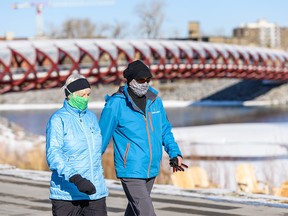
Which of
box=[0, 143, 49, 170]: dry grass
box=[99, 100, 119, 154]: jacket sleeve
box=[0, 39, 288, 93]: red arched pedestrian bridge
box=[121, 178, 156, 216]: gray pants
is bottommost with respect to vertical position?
box=[0, 39, 288, 93]: red arched pedestrian bridge

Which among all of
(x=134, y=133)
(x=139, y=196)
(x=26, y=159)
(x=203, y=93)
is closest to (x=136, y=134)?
(x=134, y=133)

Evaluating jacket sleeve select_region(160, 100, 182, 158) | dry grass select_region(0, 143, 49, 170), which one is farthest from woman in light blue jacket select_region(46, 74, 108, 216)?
dry grass select_region(0, 143, 49, 170)

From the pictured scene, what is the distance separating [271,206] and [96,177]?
4.13 meters

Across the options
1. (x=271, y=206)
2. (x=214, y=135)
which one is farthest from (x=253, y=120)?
(x=271, y=206)

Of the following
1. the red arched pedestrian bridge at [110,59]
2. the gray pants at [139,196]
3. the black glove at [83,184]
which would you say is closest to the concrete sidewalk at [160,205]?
the gray pants at [139,196]

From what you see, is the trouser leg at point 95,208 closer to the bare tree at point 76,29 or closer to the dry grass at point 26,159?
the dry grass at point 26,159

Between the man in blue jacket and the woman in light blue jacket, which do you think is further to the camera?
the man in blue jacket

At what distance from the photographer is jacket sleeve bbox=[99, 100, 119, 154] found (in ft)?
22.8

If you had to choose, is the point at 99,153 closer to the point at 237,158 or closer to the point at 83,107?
the point at 83,107

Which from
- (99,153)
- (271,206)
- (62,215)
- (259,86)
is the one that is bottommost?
(259,86)

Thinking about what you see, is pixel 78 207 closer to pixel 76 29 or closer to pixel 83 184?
pixel 83 184

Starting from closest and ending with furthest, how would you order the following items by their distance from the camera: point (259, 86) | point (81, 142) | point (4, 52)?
point (81, 142), point (4, 52), point (259, 86)

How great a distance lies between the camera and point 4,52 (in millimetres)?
51688

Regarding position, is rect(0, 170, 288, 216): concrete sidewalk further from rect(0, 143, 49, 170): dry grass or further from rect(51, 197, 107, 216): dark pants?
rect(0, 143, 49, 170): dry grass
